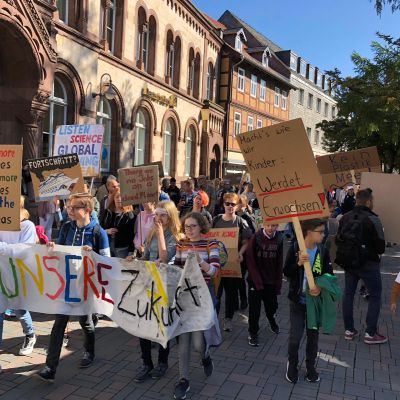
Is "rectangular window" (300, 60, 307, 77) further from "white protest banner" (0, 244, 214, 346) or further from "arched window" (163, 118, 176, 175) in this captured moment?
"white protest banner" (0, 244, 214, 346)

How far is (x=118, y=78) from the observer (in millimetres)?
17156

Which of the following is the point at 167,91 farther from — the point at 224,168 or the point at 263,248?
the point at 263,248

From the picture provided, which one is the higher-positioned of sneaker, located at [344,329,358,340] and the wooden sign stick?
the wooden sign stick

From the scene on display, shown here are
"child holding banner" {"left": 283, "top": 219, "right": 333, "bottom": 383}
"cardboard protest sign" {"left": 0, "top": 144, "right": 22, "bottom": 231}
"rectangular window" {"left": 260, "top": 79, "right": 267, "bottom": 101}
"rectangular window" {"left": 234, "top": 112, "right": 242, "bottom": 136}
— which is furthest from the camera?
"rectangular window" {"left": 260, "top": 79, "right": 267, "bottom": 101}

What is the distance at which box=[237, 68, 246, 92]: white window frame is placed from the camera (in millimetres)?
30500

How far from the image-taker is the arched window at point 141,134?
19406 millimetres

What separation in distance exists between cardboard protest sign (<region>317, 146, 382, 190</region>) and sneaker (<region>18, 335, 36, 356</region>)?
6290 mm

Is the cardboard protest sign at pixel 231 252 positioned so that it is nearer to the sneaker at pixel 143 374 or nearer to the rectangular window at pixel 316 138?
the sneaker at pixel 143 374

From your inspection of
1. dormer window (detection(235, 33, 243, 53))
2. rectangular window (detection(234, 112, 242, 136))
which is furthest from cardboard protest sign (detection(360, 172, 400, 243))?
dormer window (detection(235, 33, 243, 53))

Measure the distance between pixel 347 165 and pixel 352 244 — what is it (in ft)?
13.0

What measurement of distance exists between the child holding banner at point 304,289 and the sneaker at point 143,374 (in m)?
1.34

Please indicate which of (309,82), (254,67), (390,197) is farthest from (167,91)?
(309,82)

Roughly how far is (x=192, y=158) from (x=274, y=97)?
46.6ft

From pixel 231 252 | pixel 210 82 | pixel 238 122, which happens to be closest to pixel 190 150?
pixel 210 82
